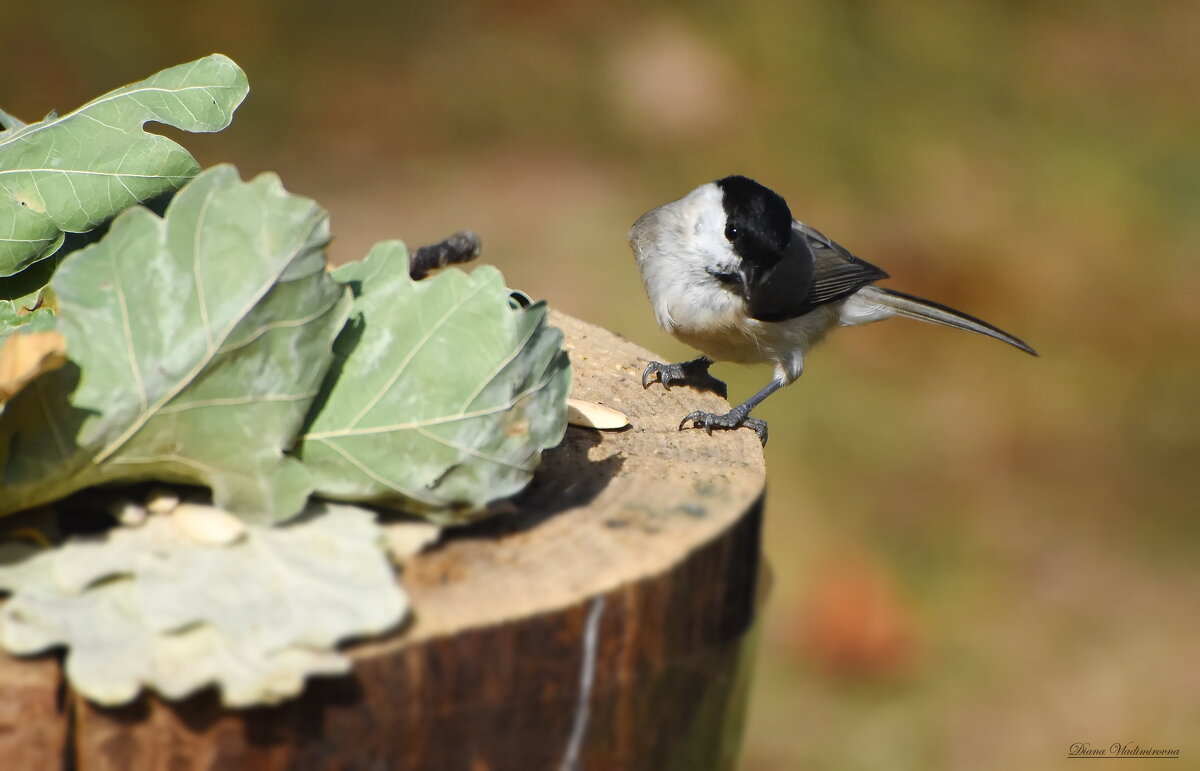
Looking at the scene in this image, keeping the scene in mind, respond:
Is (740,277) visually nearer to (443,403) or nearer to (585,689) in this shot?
(443,403)

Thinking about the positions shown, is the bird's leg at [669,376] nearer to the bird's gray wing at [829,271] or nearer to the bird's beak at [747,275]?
the bird's beak at [747,275]

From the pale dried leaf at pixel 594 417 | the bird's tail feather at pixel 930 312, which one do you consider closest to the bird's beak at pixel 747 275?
the bird's tail feather at pixel 930 312

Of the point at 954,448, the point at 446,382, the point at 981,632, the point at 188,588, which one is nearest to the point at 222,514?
the point at 188,588

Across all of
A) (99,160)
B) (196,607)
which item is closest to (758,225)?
(99,160)

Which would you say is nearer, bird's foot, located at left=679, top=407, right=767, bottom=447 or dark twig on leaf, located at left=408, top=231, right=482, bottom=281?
bird's foot, located at left=679, top=407, right=767, bottom=447

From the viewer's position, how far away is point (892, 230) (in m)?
6.13

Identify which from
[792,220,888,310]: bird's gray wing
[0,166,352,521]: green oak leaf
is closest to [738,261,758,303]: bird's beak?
[792,220,888,310]: bird's gray wing

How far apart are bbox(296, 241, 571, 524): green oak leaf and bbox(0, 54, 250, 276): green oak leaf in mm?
474

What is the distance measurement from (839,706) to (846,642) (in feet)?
0.88

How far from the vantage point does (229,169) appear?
1350 mm

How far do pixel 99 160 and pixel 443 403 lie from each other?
0.71 metres

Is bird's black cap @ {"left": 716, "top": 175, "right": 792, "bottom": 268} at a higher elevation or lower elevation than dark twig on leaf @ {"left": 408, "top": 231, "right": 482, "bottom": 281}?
lower

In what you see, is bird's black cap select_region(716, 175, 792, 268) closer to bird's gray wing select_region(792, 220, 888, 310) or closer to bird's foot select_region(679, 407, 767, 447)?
bird's gray wing select_region(792, 220, 888, 310)

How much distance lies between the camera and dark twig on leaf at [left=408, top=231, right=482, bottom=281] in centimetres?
227
